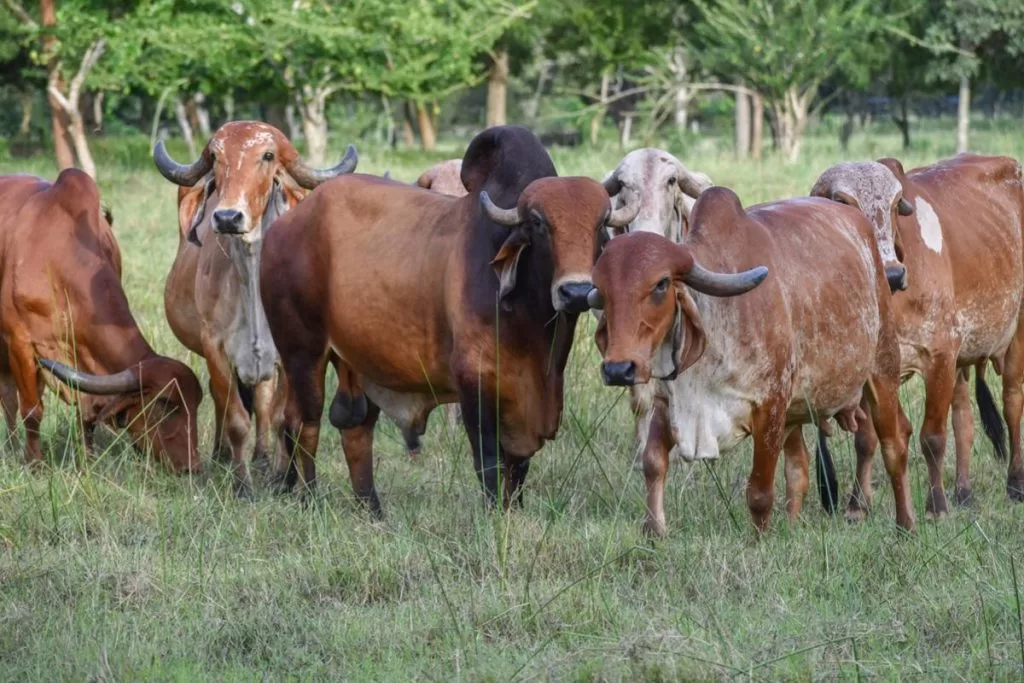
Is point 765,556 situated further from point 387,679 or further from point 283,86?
point 283,86

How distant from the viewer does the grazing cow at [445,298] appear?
615 centimetres

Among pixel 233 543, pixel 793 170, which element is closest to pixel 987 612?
pixel 233 543

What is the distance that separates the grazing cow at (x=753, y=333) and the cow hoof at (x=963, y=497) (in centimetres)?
73

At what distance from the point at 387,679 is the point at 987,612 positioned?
1.87 m

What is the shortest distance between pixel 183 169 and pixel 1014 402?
424 centimetres

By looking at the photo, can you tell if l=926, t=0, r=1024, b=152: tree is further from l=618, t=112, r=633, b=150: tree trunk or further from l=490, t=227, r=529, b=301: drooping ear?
l=490, t=227, r=529, b=301: drooping ear

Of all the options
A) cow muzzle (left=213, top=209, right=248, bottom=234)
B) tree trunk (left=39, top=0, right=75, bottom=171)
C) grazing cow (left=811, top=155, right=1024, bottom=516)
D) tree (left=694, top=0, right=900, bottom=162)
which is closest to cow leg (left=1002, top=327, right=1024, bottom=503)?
grazing cow (left=811, top=155, right=1024, bottom=516)

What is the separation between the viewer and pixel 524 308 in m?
6.33

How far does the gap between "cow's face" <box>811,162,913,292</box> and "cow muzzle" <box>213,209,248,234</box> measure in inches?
105

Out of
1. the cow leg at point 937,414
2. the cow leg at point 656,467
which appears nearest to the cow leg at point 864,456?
the cow leg at point 937,414

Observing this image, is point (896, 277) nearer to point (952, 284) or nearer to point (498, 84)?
point (952, 284)

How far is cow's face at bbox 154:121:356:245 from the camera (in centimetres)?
768

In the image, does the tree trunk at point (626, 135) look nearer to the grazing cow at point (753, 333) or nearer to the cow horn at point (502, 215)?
the grazing cow at point (753, 333)

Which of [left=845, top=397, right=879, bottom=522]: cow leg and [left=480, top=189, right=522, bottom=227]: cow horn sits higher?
[left=480, top=189, right=522, bottom=227]: cow horn
